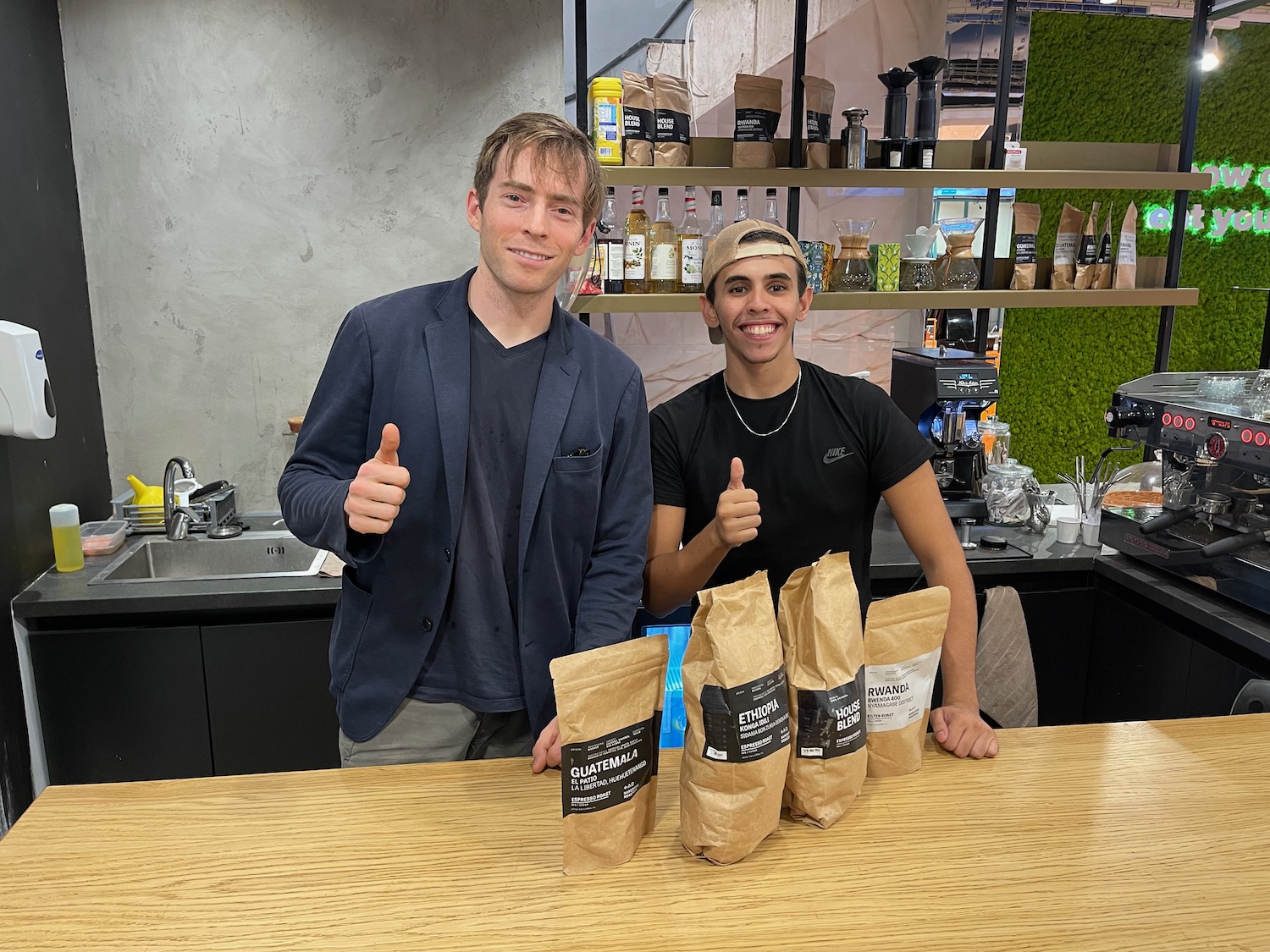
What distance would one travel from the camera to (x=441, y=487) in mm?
1536

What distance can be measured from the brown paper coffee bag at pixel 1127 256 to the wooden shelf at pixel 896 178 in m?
0.12

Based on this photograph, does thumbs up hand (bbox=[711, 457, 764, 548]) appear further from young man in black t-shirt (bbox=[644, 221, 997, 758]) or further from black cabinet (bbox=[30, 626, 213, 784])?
black cabinet (bbox=[30, 626, 213, 784])

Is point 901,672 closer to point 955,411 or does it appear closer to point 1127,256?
point 955,411

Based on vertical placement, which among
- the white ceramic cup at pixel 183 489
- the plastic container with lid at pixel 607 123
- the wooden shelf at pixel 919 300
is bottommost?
the white ceramic cup at pixel 183 489

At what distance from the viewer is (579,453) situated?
5.12 feet

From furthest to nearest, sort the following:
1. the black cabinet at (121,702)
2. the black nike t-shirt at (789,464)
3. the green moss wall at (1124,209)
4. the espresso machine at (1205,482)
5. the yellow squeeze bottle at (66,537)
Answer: the green moss wall at (1124,209)
the yellow squeeze bottle at (66,537)
the black cabinet at (121,702)
the espresso machine at (1205,482)
the black nike t-shirt at (789,464)

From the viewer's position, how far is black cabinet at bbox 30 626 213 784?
8.05ft

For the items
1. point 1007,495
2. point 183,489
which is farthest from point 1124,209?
point 183,489

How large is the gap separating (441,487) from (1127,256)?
281 cm

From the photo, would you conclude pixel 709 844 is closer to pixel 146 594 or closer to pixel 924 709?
pixel 924 709

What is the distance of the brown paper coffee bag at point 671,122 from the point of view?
9.53ft

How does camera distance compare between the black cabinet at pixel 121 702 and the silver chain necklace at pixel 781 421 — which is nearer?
the silver chain necklace at pixel 781 421

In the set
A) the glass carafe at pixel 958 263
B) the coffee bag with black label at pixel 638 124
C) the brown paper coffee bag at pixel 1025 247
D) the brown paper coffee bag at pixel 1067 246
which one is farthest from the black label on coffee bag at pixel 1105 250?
the coffee bag with black label at pixel 638 124

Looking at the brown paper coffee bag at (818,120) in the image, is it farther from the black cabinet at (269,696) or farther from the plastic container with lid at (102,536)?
the plastic container with lid at (102,536)
